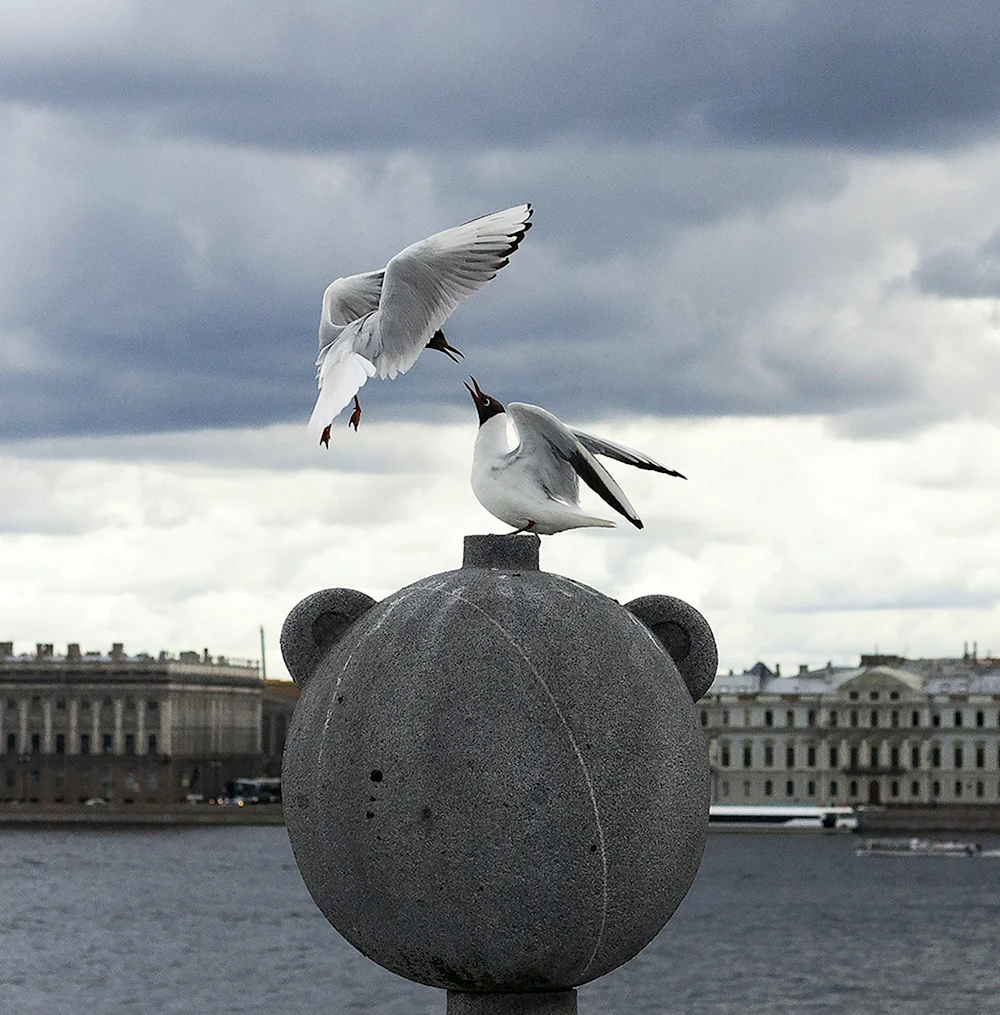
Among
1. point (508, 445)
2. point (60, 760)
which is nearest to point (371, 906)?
point (508, 445)

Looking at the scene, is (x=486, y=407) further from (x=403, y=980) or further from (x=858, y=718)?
(x=858, y=718)

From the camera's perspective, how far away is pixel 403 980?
42.8m

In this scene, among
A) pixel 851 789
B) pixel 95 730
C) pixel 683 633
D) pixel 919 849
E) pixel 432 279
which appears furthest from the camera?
pixel 95 730

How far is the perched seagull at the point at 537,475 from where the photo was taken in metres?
8.41

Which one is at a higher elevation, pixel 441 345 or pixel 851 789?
pixel 441 345

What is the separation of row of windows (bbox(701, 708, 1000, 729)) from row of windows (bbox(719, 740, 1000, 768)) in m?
0.85

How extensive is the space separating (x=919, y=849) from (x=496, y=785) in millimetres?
74608

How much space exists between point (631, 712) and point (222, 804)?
309 feet

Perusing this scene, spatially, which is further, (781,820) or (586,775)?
(781,820)

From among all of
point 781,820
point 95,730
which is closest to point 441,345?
point 781,820

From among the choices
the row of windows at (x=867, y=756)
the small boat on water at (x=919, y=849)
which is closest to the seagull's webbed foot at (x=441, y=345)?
the small boat on water at (x=919, y=849)

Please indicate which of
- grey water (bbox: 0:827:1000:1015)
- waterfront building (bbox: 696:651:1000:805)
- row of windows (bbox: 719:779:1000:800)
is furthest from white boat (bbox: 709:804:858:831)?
grey water (bbox: 0:827:1000:1015)

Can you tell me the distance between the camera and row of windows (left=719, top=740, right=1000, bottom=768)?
94.1m

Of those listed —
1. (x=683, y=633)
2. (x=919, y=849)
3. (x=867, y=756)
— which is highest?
(x=683, y=633)
